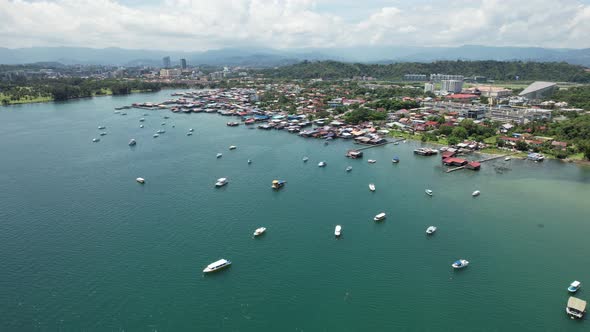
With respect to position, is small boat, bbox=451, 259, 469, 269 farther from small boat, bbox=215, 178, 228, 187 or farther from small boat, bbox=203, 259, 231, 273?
small boat, bbox=215, 178, 228, 187

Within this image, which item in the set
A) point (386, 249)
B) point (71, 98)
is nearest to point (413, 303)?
point (386, 249)

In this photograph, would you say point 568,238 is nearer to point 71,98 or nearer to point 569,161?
point 569,161

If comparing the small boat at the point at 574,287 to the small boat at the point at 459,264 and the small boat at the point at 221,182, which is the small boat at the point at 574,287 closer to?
the small boat at the point at 459,264

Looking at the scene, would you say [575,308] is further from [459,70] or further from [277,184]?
[459,70]

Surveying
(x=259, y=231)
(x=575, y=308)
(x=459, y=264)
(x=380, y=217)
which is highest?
(x=380, y=217)

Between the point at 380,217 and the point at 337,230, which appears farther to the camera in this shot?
the point at 380,217

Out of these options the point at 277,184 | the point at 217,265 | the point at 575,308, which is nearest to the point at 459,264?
the point at 575,308
